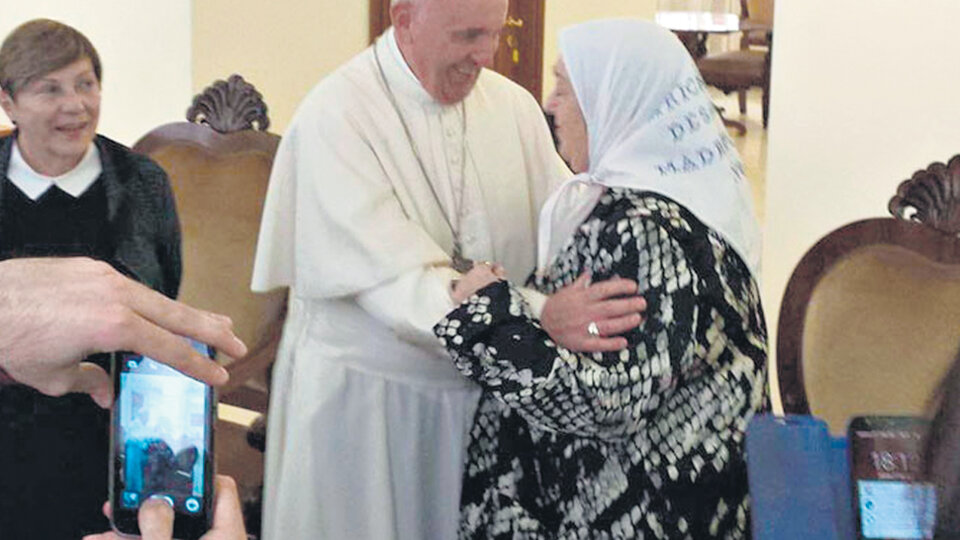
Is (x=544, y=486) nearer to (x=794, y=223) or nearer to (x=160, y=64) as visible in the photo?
(x=794, y=223)

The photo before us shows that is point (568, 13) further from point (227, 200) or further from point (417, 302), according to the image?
point (417, 302)

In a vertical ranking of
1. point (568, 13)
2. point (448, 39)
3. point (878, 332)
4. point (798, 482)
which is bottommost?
point (878, 332)

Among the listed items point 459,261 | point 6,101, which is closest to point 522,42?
point 6,101

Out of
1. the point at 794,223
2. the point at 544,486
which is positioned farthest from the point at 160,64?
the point at 544,486

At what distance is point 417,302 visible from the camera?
90.6 inches

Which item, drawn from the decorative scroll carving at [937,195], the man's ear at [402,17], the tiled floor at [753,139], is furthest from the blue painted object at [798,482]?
the tiled floor at [753,139]

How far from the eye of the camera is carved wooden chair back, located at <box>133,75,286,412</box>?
3.09 metres

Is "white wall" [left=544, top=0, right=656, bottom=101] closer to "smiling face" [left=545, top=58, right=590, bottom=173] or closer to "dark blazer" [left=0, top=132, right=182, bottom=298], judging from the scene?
"dark blazer" [left=0, top=132, right=182, bottom=298]

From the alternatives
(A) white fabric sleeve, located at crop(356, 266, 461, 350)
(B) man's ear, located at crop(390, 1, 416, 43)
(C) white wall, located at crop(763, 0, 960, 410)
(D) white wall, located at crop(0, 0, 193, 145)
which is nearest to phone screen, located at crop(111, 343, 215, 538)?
(A) white fabric sleeve, located at crop(356, 266, 461, 350)

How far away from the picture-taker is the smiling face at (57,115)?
7.91ft

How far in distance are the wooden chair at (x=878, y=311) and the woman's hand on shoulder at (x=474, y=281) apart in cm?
49

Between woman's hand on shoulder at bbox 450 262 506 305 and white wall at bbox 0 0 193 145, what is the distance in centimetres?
292

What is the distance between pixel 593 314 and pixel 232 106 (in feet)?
4.56

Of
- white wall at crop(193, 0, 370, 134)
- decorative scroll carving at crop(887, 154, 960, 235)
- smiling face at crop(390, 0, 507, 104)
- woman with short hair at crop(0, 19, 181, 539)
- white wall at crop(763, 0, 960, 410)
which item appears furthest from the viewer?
white wall at crop(193, 0, 370, 134)
